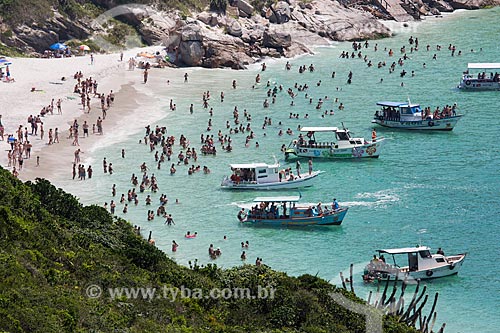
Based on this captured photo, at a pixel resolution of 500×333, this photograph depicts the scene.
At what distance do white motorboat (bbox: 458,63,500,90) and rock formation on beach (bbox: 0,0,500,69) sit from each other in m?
21.2

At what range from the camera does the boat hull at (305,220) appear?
5281cm

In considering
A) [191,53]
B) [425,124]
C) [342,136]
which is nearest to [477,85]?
[425,124]

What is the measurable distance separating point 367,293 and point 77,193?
20886 millimetres

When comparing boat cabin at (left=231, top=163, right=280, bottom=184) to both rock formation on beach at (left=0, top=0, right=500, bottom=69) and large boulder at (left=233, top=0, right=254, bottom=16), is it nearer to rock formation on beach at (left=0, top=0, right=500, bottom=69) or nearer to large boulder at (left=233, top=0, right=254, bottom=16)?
rock formation on beach at (left=0, top=0, right=500, bottom=69)

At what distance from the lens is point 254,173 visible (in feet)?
198

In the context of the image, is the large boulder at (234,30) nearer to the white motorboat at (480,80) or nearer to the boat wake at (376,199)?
the white motorboat at (480,80)

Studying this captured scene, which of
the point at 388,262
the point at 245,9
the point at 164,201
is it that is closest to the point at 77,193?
the point at 164,201

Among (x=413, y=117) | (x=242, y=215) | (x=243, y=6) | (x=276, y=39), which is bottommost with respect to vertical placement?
(x=242, y=215)

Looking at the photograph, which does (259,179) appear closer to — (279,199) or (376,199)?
(279,199)

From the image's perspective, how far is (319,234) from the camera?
52.4m

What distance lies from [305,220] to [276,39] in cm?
5050

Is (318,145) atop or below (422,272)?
atop

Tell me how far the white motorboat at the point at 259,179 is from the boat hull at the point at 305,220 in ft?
21.3

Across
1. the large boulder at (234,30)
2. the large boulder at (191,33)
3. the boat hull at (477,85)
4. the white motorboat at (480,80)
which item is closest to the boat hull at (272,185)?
the boat hull at (477,85)
